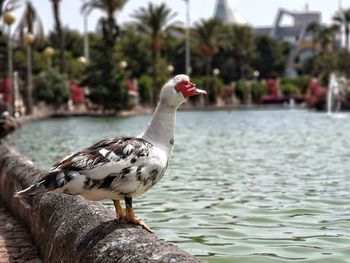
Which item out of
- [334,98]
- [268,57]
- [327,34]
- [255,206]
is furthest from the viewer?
[268,57]

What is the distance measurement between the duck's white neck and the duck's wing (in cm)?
13

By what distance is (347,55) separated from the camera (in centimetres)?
8256

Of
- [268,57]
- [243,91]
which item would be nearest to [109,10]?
[243,91]

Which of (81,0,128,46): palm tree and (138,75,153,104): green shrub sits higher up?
(81,0,128,46): palm tree

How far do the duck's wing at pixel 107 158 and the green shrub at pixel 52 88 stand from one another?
4734 cm

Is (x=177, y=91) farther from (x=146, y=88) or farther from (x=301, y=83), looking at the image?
(x=301, y=83)

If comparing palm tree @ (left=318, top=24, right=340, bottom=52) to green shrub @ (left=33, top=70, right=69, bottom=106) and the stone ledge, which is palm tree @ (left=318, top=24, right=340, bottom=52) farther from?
Answer: the stone ledge

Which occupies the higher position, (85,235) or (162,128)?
(162,128)

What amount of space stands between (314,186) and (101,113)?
4476 cm

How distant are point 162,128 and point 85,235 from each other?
88 cm

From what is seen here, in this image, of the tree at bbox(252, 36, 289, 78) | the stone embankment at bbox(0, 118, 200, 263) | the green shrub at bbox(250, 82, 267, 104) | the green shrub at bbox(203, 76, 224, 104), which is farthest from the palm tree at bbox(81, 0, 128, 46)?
the stone embankment at bbox(0, 118, 200, 263)

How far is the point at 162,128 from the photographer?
4.74 metres

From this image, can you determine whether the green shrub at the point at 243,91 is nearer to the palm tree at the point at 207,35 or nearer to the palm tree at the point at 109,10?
the palm tree at the point at 207,35

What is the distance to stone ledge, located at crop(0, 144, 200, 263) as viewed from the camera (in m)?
3.77
